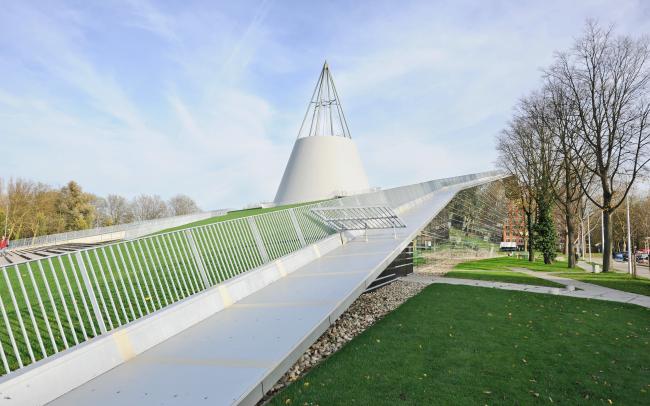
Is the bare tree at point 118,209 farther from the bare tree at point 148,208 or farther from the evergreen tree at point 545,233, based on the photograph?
the evergreen tree at point 545,233

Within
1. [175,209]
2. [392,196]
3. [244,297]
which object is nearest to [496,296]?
[392,196]

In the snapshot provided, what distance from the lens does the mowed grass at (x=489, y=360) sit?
561 cm

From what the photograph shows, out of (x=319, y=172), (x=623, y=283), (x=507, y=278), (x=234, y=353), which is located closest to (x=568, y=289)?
(x=507, y=278)

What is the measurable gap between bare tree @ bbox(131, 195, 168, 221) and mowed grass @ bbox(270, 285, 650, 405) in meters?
73.7

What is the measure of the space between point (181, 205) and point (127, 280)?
7614cm

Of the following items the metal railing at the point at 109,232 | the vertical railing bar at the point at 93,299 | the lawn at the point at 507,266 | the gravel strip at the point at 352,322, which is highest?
the vertical railing bar at the point at 93,299

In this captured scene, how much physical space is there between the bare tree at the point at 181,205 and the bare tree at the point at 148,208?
139cm

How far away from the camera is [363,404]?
17.4 feet

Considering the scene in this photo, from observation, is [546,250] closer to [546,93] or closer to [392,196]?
[546,93]

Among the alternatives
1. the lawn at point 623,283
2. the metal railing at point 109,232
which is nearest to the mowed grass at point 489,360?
the lawn at point 623,283

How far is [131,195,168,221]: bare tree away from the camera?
7531 cm

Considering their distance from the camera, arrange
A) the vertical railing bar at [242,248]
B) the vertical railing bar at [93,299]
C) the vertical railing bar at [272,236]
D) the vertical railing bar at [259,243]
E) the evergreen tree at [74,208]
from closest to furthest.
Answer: the vertical railing bar at [93,299] < the vertical railing bar at [242,248] < the vertical railing bar at [259,243] < the vertical railing bar at [272,236] < the evergreen tree at [74,208]

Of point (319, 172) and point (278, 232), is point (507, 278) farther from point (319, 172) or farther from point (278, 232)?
point (319, 172)

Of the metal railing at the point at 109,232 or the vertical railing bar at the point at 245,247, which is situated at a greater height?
the vertical railing bar at the point at 245,247
